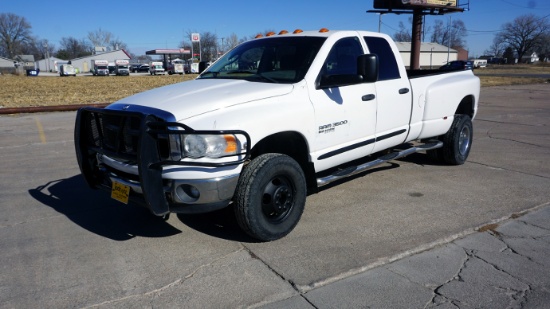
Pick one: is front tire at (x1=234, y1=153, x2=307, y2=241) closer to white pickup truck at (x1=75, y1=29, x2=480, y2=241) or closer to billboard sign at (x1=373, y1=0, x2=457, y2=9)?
white pickup truck at (x1=75, y1=29, x2=480, y2=241)

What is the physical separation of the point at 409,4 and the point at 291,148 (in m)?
27.4

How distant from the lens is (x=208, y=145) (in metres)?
3.55

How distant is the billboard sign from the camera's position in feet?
94.2

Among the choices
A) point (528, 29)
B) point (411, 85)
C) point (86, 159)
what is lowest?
point (86, 159)

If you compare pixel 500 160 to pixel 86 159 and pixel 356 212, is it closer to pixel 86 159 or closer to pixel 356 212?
pixel 356 212

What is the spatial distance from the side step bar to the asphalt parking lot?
0.40 meters

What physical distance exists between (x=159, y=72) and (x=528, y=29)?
96312 mm

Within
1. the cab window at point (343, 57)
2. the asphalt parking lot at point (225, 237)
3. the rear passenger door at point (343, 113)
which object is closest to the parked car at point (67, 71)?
the asphalt parking lot at point (225, 237)

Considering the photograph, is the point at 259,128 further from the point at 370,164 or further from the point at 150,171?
the point at 370,164

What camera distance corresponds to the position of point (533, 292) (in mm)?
3232

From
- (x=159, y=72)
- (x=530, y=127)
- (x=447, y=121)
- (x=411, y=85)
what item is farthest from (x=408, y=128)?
(x=159, y=72)

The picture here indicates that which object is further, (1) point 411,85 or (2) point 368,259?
(1) point 411,85

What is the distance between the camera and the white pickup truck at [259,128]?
354cm

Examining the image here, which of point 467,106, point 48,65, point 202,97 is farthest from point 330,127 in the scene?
point 48,65
